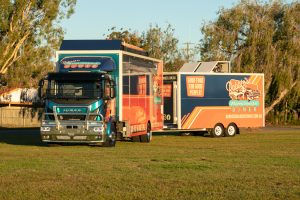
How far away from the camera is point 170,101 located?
33719mm

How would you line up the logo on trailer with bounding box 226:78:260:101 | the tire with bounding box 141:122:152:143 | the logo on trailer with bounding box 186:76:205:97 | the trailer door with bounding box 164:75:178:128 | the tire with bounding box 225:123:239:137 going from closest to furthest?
the tire with bounding box 141:122:152:143 < the trailer door with bounding box 164:75:178:128 < the logo on trailer with bounding box 186:76:205:97 < the tire with bounding box 225:123:239:137 < the logo on trailer with bounding box 226:78:260:101

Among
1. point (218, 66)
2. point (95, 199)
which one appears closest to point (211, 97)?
point (218, 66)

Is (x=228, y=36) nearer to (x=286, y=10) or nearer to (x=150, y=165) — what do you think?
(x=286, y=10)

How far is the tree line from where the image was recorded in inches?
1874

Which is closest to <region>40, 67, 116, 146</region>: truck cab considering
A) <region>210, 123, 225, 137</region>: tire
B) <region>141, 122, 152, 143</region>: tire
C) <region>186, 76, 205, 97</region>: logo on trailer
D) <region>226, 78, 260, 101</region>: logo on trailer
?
<region>141, 122, 152, 143</region>: tire

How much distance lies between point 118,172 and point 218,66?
22.8m

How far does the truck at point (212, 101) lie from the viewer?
33500 mm

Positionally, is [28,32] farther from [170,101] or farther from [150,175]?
[150,175]

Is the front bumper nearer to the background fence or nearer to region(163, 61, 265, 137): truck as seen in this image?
region(163, 61, 265, 137): truck

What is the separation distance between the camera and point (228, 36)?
168 ft

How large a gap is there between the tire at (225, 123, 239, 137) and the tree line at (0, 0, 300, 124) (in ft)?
52.4

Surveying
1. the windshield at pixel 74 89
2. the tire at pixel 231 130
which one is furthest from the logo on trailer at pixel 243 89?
the windshield at pixel 74 89

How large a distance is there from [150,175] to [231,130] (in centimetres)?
2029

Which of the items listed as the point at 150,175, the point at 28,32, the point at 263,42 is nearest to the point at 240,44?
the point at 263,42
